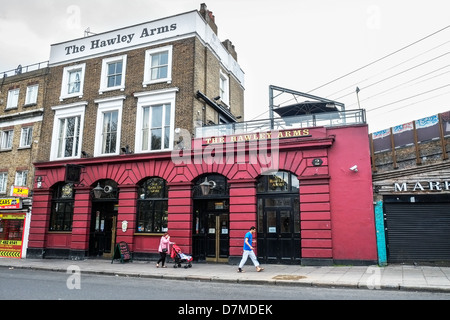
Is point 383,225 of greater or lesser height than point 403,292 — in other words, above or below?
above

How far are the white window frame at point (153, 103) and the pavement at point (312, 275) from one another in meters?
6.61

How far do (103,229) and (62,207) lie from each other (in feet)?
10.5

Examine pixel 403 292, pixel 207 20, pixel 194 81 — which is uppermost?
pixel 207 20

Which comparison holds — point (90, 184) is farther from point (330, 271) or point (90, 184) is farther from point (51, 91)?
point (330, 271)

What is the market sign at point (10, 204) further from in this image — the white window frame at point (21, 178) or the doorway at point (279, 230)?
the doorway at point (279, 230)

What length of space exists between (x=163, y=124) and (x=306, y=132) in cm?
800

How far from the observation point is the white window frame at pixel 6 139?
23.5 meters

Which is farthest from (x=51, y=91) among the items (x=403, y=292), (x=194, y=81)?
(x=403, y=292)

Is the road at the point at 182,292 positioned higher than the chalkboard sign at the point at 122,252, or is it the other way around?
the chalkboard sign at the point at 122,252

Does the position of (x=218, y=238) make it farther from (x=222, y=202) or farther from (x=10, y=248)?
(x=10, y=248)

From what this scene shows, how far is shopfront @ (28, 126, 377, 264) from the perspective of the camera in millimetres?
14688

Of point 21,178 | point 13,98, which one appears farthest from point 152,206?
point 13,98

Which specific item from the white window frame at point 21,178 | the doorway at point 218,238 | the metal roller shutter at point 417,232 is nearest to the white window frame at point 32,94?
the white window frame at point 21,178

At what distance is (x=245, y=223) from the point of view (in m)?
15.8
